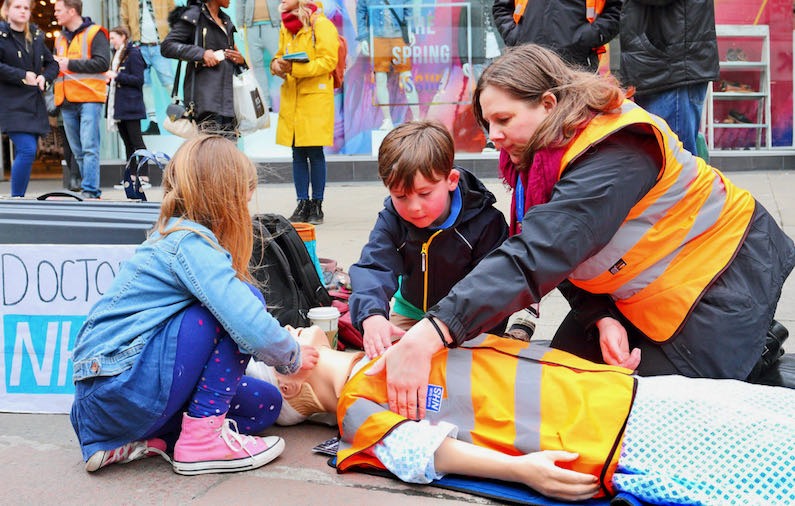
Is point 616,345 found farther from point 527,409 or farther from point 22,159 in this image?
point 22,159

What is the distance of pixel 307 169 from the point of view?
6.04 meters

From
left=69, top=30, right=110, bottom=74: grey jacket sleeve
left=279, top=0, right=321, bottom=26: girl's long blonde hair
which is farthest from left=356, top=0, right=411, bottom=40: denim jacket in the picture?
left=279, top=0, right=321, bottom=26: girl's long blonde hair

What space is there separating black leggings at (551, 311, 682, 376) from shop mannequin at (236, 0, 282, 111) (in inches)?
300

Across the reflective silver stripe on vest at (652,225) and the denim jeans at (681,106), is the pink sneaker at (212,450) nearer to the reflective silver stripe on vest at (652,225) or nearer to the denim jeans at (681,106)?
the reflective silver stripe on vest at (652,225)

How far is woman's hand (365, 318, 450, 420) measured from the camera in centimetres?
197

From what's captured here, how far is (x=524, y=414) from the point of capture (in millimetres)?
2039

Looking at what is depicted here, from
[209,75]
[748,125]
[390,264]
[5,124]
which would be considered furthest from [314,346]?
[748,125]

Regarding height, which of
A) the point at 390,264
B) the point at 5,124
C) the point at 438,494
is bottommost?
the point at 438,494

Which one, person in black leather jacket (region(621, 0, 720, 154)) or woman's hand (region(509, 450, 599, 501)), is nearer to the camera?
woman's hand (region(509, 450, 599, 501))

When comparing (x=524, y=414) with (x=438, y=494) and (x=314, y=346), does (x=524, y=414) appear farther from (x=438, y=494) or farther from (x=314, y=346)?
(x=314, y=346)

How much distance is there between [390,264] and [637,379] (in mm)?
928

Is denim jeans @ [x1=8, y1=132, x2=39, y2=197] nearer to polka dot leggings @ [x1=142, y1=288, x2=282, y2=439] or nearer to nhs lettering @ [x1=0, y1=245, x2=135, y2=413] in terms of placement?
nhs lettering @ [x1=0, y1=245, x2=135, y2=413]

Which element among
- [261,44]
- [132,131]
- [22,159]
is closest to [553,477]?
[22,159]

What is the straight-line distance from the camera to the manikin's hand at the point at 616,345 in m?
2.33
